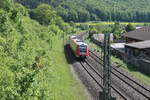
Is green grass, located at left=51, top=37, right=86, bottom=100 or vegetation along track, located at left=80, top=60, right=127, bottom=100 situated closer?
green grass, located at left=51, top=37, right=86, bottom=100

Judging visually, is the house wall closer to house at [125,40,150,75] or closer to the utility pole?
house at [125,40,150,75]

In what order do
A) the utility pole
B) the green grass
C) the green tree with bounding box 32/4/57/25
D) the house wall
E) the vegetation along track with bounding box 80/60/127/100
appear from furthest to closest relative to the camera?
1. the green tree with bounding box 32/4/57/25
2. the house wall
3. the vegetation along track with bounding box 80/60/127/100
4. the green grass
5. the utility pole

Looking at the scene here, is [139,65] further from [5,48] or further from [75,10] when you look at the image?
[75,10]

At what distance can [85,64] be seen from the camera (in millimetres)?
36094

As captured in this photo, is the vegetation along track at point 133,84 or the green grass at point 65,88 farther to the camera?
the vegetation along track at point 133,84

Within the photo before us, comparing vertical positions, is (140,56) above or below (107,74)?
below

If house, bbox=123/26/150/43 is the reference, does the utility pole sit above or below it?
above

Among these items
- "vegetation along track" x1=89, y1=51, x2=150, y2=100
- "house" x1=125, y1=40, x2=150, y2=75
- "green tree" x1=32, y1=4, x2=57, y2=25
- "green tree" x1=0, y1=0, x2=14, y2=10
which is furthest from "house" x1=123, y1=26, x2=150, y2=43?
"green tree" x1=32, y1=4, x2=57, y2=25

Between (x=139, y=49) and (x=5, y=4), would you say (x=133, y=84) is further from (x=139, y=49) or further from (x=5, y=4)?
(x=5, y=4)

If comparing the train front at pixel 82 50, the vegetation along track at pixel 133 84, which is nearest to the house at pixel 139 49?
the vegetation along track at pixel 133 84

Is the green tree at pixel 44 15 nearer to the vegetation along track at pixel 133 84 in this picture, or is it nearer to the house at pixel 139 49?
the house at pixel 139 49

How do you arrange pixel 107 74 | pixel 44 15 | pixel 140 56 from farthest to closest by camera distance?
pixel 44 15 → pixel 140 56 → pixel 107 74

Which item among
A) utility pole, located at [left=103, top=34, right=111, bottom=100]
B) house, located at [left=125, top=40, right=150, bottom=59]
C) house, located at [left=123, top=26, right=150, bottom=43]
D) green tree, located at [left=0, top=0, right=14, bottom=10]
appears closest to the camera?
utility pole, located at [left=103, top=34, right=111, bottom=100]

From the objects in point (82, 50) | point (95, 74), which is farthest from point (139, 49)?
point (95, 74)
